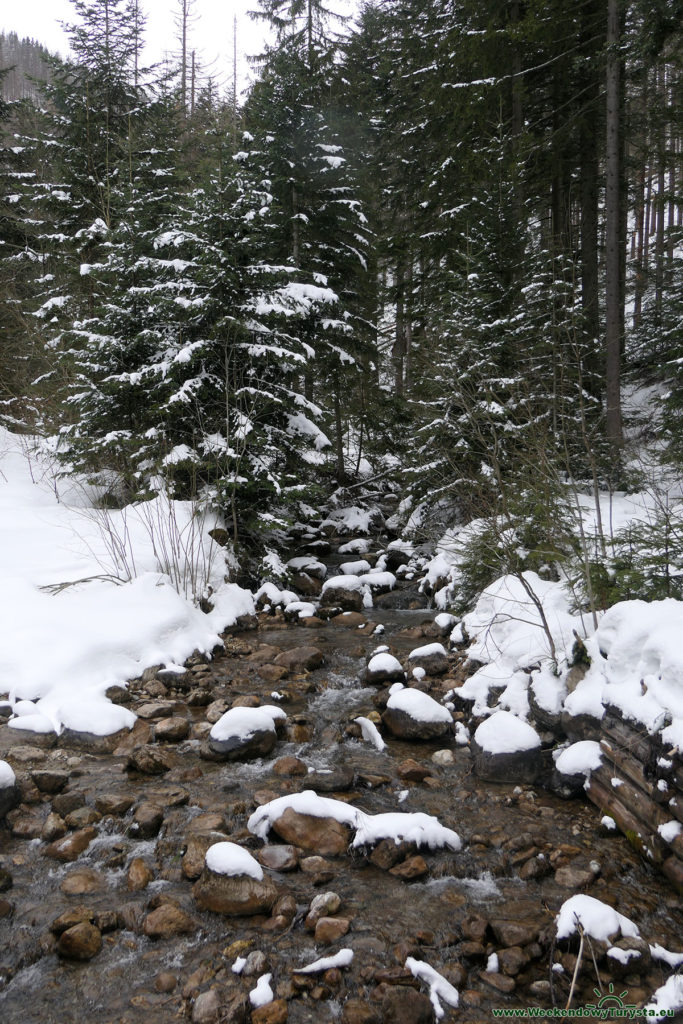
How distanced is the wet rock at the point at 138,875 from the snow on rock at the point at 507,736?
2428 millimetres

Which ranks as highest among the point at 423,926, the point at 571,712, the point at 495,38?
the point at 495,38

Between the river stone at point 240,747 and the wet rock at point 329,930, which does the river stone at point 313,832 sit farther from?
the river stone at point 240,747

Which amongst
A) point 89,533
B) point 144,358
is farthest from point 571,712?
point 144,358

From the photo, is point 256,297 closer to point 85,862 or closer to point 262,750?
point 262,750

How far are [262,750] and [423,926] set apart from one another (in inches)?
77.7

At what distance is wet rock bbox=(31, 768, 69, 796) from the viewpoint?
4141 mm

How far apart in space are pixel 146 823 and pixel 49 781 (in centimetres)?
89

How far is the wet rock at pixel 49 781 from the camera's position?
414cm

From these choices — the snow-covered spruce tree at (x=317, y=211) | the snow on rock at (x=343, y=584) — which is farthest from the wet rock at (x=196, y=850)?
the snow-covered spruce tree at (x=317, y=211)

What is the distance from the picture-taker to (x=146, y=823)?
3754 mm

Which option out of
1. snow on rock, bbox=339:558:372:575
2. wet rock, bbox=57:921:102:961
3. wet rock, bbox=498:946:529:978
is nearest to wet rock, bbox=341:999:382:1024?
wet rock, bbox=498:946:529:978

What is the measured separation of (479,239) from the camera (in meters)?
9.98

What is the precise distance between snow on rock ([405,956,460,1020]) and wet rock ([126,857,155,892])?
150 cm

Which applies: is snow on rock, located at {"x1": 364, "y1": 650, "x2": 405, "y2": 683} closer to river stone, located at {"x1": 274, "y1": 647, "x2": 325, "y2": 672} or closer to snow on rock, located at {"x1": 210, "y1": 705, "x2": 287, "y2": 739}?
river stone, located at {"x1": 274, "y1": 647, "x2": 325, "y2": 672}
